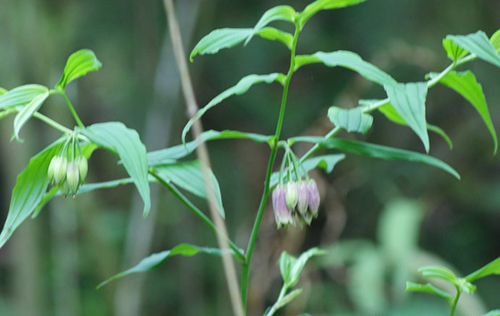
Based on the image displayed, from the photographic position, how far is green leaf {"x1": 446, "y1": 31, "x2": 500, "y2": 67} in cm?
44

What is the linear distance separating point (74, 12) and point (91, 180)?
2.45 ft

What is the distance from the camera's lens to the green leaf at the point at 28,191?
47 centimetres

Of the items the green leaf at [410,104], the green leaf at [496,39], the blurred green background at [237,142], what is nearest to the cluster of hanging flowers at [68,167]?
the green leaf at [410,104]

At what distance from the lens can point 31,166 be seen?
0.49 m

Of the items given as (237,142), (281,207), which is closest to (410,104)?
(281,207)

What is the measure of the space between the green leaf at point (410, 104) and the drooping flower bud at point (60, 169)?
267mm

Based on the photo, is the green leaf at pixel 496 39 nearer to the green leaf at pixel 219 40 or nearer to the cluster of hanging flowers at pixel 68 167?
the green leaf at pixel 219 40

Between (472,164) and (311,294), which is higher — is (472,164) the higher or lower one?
the higher one

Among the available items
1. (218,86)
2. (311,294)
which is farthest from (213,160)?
(311,294)

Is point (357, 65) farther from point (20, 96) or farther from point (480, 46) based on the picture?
point (20, 96)

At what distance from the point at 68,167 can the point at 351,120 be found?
0.79 ft

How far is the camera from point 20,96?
49cm

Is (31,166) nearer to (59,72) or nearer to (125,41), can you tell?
(59,72)

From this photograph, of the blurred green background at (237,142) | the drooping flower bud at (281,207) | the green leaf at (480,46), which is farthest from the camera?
the blurred green background at (237,142)
